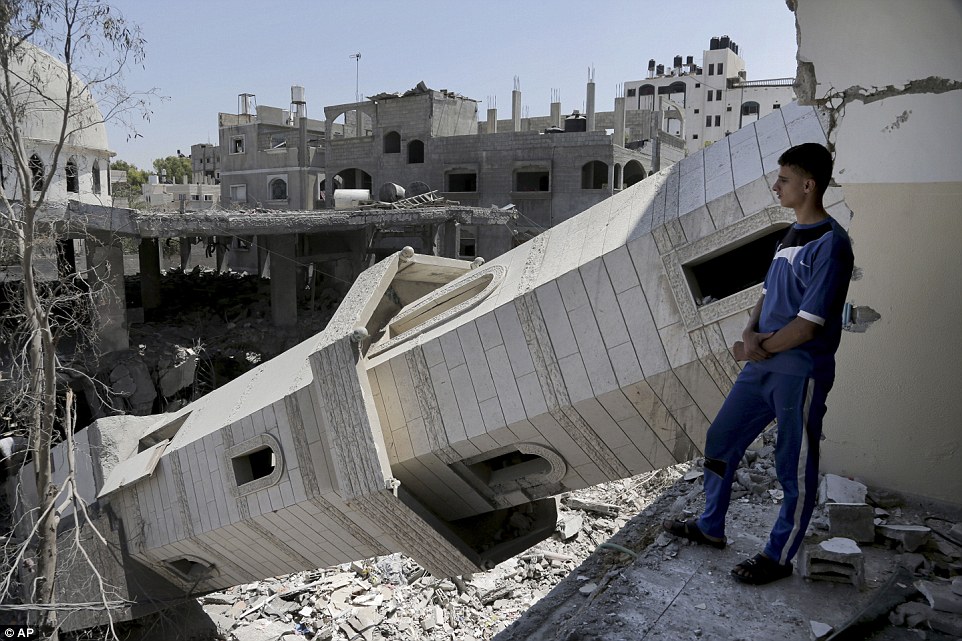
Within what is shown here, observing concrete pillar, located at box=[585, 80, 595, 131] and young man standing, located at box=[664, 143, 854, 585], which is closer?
young man standing, located at box=[664, 143, 854, 585]

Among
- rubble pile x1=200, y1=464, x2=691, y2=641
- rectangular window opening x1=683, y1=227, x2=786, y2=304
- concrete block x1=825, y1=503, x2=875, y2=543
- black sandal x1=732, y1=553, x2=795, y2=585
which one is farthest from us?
rubble pile x1=200, y1=464, x2=691, y2=641

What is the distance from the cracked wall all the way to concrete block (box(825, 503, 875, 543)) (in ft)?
2.80

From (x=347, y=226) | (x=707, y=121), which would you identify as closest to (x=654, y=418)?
(x=347, y=226)

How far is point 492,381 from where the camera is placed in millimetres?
6016

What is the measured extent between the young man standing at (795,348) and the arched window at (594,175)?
87.2 ft

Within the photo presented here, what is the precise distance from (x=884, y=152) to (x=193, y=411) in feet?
27.8

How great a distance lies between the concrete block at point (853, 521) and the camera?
5121mm

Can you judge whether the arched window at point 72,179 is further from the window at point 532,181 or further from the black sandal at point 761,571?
the black sandal at point 761,571

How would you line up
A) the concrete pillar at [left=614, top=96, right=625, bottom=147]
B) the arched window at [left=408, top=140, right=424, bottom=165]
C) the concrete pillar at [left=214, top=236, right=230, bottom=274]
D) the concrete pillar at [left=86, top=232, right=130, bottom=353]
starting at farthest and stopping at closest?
the arched window at [left=408, top=140, right=424, bottom=165]
the concrete pillar at [left=614, top=96, right=625, bottom=147]
the concrete pillar at [left=214, top=236, right=230, bottom=274]
the concrete pillar at [left=86, top=232, right=130, bottom=353]

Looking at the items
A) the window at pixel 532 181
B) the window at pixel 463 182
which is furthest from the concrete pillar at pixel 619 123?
the window at pixel 463 182

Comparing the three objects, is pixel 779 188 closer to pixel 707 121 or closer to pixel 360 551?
pixel 360 551

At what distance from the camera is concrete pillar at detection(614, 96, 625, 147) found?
30087 mm

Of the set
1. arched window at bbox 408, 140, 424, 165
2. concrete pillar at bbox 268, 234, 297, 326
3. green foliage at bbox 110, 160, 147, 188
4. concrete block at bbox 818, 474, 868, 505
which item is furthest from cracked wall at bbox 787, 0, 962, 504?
green foliage at bbox 110, 160, 147, 188

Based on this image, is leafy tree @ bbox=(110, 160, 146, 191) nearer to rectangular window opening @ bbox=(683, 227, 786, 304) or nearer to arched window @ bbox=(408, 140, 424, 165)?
arched window @ bbox=(408, 140, 424, 165)
